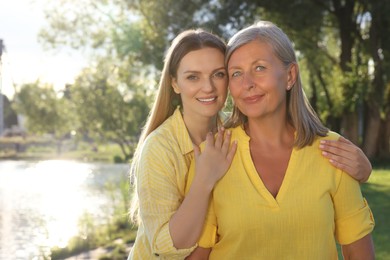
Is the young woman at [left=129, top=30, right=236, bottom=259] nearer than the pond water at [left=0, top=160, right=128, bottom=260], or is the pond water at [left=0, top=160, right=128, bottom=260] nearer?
the young woman at [left=129, top=30, right=236, bottom=259]

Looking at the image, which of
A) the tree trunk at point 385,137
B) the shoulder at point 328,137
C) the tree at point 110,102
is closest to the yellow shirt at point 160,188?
the shoulder at point 328,137

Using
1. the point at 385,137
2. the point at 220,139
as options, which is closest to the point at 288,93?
the point at 220,139

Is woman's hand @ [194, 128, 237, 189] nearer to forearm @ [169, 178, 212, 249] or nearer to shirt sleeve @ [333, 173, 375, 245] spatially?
forearm @ [169, 178, 212, 249]

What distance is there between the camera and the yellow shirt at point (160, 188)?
2594 millimetres

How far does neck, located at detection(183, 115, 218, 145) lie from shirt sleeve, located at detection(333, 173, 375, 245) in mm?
847

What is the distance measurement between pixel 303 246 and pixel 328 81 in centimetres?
2622

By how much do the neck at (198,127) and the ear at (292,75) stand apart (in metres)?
0.65

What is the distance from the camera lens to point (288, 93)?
106 inches

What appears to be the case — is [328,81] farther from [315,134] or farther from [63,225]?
[315,134]

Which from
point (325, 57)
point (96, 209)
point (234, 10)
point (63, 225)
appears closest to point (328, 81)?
point (325, 57)

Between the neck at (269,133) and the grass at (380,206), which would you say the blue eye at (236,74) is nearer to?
the neck at (269,133)

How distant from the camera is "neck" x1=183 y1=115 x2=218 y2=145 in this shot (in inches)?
126

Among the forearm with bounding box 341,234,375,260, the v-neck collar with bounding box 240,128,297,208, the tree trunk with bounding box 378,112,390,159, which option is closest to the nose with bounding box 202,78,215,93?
the v-neck collar with bounding box 240,128,297,208

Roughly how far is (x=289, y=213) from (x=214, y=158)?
1.16ft
